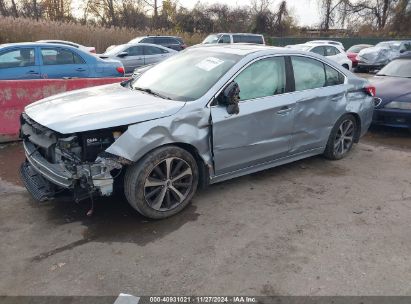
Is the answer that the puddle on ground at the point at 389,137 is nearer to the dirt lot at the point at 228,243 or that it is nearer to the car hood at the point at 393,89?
the car hood at the point at 393,89

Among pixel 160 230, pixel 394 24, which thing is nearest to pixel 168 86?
pixel 160 230

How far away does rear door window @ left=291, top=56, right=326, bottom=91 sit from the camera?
4793 mm

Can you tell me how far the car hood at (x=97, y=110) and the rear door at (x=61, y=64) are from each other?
497 cm

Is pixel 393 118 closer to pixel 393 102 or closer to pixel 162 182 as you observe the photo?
pixel 393 102

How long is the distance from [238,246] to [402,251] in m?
1.48

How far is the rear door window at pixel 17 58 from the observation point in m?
8.27

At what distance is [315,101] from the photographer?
494 cm

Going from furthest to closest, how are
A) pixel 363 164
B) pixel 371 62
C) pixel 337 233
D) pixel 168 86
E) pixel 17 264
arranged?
1. pixel 371 62
2. pixel 363 164
3. pixel 168 86
4. pixel 337 233
5. pixel 17 264

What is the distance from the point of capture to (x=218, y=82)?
407 cm

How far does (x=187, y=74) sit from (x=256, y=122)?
0.98 meters

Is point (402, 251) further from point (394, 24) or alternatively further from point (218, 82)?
point (394, 24)

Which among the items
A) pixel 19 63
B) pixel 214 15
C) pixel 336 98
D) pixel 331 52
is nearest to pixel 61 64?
pixel 19 63

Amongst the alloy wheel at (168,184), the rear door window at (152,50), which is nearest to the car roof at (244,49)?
the alloy wheel at (168,184)

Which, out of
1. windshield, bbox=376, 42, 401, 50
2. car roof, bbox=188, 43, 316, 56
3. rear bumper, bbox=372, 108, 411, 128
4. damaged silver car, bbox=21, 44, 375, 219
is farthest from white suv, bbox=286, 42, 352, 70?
car roof, bbox=188, 43, 316, 56
